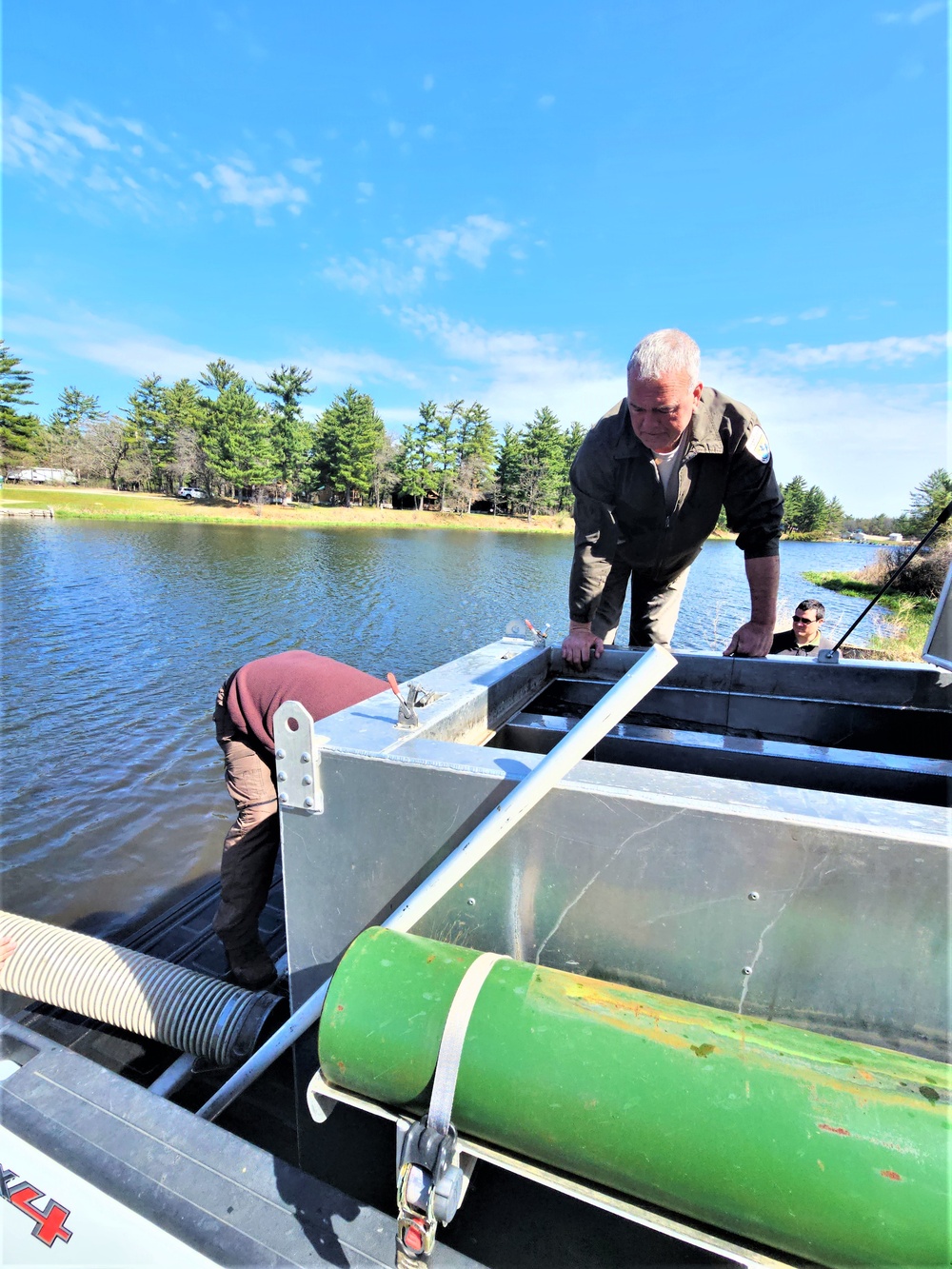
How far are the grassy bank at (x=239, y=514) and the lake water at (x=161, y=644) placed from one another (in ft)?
28.7

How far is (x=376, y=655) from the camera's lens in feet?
45.1

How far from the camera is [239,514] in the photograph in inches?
2004

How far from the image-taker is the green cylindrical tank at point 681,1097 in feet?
2.96

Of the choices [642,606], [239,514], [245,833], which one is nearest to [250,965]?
[245,833]

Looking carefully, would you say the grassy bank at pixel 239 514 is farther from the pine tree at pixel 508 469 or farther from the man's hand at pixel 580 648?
the man's hand at pixel 580 648

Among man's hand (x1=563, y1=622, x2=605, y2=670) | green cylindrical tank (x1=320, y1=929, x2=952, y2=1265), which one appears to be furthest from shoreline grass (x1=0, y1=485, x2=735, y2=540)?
green cylindrical tank (x1=320, y1=929, x2=952, y2=1265)

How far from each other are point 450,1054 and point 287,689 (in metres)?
1.89

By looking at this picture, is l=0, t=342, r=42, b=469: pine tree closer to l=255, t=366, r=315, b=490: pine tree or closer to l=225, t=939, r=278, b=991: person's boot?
l=255, t=366, r=315, b=490: pine tree

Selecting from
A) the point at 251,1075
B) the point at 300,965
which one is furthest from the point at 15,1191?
the point at 300,965

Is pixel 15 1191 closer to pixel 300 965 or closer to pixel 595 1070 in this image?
pixel 300 965

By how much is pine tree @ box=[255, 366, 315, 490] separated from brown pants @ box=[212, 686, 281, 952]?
57.2m

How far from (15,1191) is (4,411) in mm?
Result: 61974

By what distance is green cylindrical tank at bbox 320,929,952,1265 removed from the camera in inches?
35.6

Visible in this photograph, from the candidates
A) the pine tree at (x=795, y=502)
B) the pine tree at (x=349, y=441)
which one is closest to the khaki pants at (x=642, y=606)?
the pine tree at (x=349, y=441)
